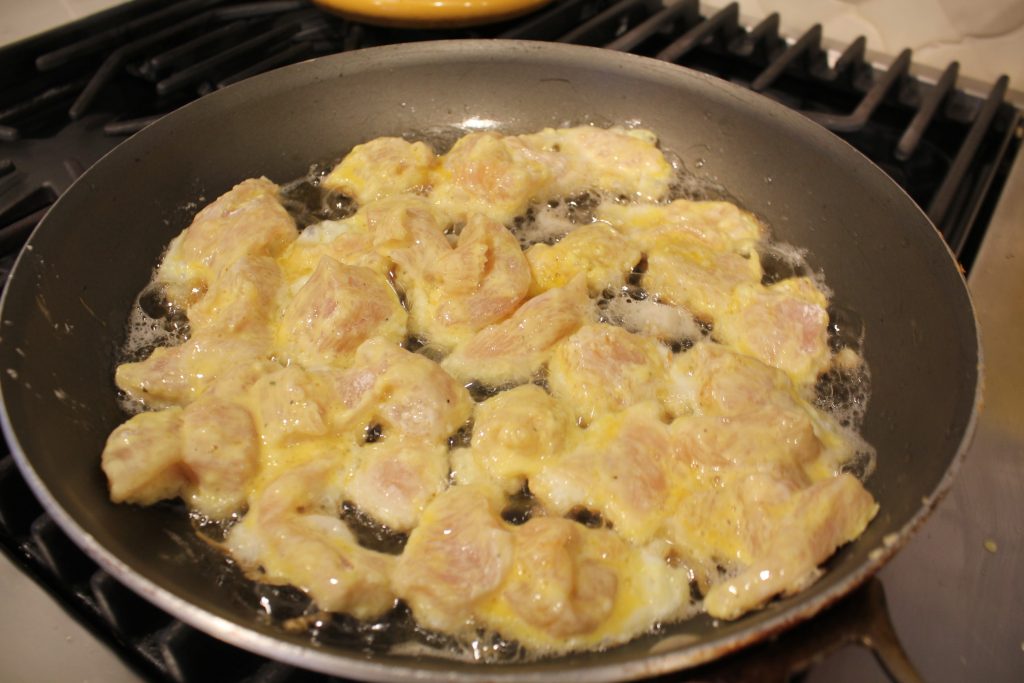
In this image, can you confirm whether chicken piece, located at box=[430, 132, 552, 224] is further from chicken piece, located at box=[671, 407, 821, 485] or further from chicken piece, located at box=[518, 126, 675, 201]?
chicken piece, located at box=[671, 407, 821, 485]

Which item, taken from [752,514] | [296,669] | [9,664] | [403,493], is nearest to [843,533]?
[752,514]

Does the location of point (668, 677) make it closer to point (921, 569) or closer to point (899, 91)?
point (921, 569)

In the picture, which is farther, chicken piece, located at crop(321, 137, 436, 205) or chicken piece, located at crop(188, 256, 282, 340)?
chicken piece, located at crop(321, 137, 436, 205)

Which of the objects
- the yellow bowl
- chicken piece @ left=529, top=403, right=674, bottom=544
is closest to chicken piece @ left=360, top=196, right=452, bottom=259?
chicken piece @ left=529, top=403, right=674, bottom=544

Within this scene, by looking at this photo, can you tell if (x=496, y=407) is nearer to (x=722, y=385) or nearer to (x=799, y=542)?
(x=722, y=385)

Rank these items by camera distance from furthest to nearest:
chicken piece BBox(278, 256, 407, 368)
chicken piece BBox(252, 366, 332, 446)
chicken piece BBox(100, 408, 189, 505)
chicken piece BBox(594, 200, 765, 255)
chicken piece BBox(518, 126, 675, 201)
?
chicken piece BBox(518, 126, 675, 201) → chicken piece BBox(594, 200, 765, 255) → chicken piece BBox(278, 256, 407, 368) → chicken piece BBox(252, 366, 332, 446) → chicken piece BBox(100, 408, 189, 505)

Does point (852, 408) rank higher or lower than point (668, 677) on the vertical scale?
higher

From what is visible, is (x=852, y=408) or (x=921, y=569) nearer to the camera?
(x=921, y=569)
